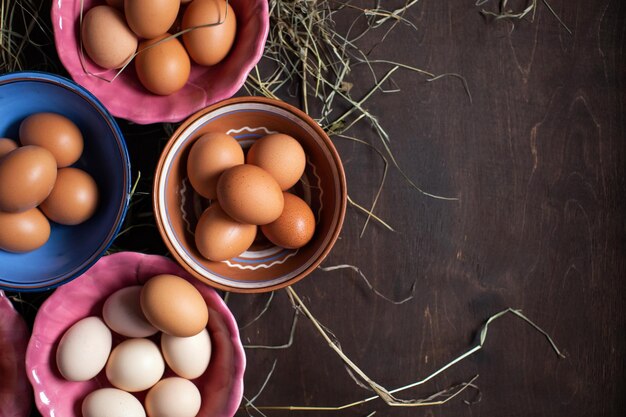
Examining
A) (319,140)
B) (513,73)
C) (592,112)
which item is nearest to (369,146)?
(319,140)

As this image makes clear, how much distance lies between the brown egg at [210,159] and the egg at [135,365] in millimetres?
246

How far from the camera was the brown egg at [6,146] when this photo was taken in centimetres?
79

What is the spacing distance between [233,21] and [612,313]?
2.61 ft

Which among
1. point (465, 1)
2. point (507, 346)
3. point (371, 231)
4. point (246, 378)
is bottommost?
point (246, 378)

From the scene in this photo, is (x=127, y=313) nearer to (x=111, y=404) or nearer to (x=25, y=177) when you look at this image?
(x=111, y=404)

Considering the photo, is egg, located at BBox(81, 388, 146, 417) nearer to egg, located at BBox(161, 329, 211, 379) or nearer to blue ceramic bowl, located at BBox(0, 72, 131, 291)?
egg, located at BBox(161, 329, 211, 379)

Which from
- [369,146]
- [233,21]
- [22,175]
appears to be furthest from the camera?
[369,146]

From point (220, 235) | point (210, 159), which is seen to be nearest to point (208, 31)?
point (210, 159)

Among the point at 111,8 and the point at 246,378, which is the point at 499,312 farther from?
the point at 111,8

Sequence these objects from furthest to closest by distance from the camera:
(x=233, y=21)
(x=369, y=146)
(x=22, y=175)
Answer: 1. (x=369, y=146)
2. (x=233, y=21)
3. (x=22, y=175)

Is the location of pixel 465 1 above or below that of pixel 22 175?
above

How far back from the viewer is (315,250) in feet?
2.76

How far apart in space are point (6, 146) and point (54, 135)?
0.08 metres

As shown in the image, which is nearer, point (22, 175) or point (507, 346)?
point (22, 175)
